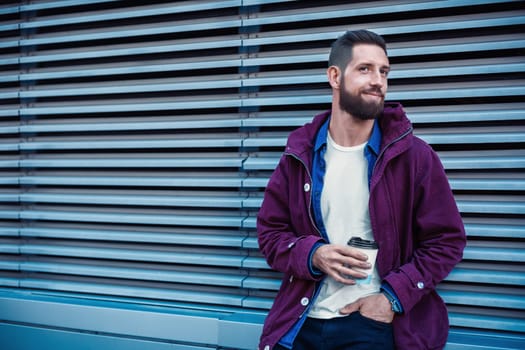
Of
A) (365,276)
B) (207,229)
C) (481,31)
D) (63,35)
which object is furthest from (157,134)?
(481,31)

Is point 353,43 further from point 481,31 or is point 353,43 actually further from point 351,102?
point 481,31

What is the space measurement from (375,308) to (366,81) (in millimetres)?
1133

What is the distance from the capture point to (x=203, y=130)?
11.9ft

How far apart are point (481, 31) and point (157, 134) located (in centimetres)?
244

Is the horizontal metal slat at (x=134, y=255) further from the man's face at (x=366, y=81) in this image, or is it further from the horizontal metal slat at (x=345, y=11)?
the horizontal metal slat at (x=345, y=11)

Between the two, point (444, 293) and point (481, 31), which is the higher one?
point (481, 31)

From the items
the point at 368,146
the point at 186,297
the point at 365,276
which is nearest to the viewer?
the point at 365,276

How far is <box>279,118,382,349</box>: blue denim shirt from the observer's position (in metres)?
2.37

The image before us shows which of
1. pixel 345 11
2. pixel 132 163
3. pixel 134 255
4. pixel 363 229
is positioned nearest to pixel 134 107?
pixel 132 163

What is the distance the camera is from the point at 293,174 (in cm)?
259

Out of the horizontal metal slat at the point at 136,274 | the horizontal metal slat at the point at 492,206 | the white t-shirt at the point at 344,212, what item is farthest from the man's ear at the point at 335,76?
the horizontal metal slat at the point at 136,274

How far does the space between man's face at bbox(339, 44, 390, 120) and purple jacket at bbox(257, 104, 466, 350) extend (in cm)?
15

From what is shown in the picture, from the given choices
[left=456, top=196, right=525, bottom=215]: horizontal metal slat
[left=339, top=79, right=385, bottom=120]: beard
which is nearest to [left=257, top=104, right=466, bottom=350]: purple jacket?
Answer: [left=339, top=79, right=385, bottom=120]: beard

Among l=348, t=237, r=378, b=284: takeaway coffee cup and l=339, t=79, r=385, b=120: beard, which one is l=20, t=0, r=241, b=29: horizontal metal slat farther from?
l=348, t=237, r=378, b=284: takeaway coffee cup
